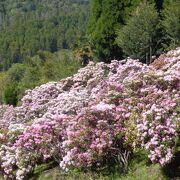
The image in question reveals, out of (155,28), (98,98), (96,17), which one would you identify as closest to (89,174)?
(98,98)

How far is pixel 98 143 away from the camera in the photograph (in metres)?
9.83

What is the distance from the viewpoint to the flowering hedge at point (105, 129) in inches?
367

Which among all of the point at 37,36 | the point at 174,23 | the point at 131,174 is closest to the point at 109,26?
the point at 174,23

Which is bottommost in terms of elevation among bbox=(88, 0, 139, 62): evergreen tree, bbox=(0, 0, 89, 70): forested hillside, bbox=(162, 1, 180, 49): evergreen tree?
bbox=(0, 0, 89, 70): forested hillside

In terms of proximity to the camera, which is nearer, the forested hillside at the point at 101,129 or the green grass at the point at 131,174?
the forested hillside at the point at 101,129

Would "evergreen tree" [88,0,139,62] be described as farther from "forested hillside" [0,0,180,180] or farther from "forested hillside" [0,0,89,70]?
"forested hillside" [0,0,89,70]

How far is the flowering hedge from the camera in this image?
9.31 meters

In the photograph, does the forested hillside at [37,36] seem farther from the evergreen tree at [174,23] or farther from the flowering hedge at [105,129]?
the flowering hedge at [105,129]

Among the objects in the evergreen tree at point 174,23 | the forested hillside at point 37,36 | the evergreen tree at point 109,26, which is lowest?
the forested hillside at point 37,36

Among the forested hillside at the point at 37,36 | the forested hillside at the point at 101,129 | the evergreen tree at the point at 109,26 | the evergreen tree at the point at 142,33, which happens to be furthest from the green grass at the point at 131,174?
the forested hillside at the point at 37,36

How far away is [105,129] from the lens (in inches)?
395

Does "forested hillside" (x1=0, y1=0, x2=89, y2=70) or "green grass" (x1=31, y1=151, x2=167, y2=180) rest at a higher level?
"green grass" (x1=31, y1=151, x2=167, y2=180)

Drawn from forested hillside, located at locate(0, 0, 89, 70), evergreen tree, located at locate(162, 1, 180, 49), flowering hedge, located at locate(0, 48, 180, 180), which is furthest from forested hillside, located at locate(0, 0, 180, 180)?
forested hillside, located at locate(0, 0, 89, 70)

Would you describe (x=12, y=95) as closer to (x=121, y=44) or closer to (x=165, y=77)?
(x=121, y=44)
